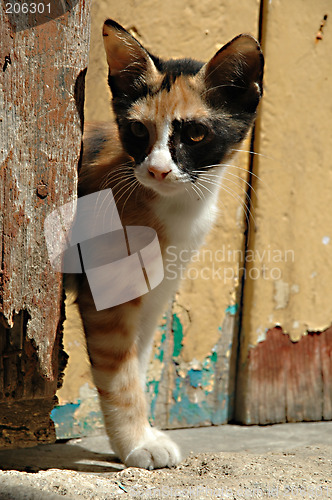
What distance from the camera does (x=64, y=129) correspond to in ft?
5.61

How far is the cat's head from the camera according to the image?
1924 millimetres

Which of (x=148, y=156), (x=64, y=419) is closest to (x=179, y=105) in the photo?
(x=148, y=156)

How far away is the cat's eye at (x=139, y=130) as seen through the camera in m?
2.00

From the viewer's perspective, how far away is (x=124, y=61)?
2.06m

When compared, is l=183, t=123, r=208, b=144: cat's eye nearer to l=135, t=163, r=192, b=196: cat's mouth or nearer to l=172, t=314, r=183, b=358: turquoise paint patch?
l=135, t=163, r=192, b=196: cat's mouth

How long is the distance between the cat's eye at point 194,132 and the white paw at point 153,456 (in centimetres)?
109

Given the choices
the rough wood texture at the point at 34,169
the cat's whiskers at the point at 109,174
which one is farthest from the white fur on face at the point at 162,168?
the rough wood texture at the point at 34,169

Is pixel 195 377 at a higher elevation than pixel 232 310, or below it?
below

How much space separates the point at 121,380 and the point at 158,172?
763mm

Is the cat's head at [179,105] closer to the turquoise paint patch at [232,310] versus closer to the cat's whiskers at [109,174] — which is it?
the cat's whiskers at [109,174]

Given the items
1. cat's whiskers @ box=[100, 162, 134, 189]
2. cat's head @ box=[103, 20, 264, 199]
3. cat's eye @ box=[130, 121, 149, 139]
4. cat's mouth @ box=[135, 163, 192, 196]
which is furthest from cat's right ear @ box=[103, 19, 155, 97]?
cat's mouth @ box=[135, 163, 192, 196]

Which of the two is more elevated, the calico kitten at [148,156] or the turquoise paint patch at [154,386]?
the calico kitten at [148,156]

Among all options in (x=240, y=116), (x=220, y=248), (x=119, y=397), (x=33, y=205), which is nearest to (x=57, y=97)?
(x=33, y=205)

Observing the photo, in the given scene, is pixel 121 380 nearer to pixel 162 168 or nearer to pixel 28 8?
pixel 162 168
